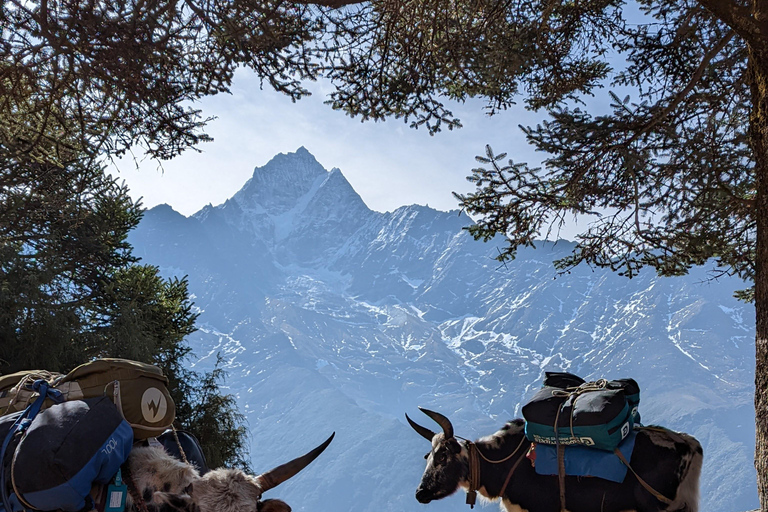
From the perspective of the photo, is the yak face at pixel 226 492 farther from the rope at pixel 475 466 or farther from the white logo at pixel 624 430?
the white logo at pixel 624 430

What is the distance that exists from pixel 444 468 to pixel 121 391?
10.8 ft

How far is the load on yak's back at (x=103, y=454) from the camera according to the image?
9.27 ft

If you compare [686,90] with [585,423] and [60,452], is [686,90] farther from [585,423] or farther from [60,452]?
[60,452]

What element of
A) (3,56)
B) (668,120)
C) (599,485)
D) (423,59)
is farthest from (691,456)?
(3,56)

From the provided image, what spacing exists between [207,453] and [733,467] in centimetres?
21942

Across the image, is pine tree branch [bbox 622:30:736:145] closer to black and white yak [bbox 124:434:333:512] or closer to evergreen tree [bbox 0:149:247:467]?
black and white yak [bbox 124:434:333:512]

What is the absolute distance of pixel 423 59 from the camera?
21.0ft

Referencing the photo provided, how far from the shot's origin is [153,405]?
3.40 metres

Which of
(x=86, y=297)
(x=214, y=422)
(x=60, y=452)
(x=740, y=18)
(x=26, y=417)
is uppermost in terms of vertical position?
(x=740, y=18)

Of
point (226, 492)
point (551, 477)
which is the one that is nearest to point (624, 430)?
point (551, 477)

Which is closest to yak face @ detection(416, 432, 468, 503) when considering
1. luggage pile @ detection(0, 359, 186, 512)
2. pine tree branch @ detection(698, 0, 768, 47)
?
luggage pile @ detection(0, 359, 186, 512)

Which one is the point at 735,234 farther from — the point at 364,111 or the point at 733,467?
the point at 733,467

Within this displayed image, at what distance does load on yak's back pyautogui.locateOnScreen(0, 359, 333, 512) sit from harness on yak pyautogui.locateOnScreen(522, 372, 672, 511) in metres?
2.44

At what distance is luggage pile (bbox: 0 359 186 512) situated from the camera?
2.81 m
